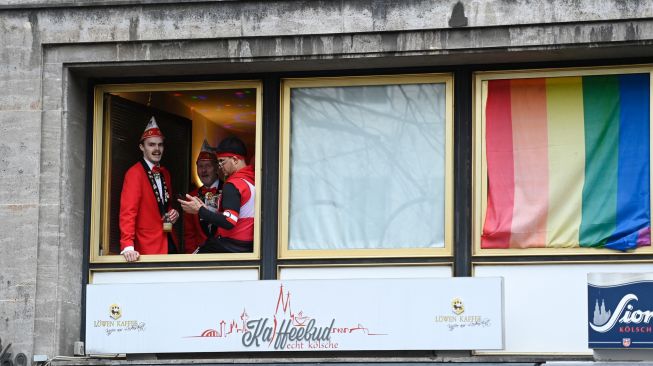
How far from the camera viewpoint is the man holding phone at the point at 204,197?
57.8 ft

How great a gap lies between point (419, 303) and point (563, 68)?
277cm

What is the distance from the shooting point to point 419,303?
16203 millimetres

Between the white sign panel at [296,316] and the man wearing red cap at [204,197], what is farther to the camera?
the man wearing red cap at [204,197]

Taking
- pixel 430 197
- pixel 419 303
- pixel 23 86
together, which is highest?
pixel 23 86

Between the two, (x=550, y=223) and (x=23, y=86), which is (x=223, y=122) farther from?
(x=550, y=223)

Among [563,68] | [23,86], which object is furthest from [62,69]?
[563,68]

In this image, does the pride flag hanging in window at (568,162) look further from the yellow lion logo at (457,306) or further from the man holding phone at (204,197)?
the man holding phone at (204,197)

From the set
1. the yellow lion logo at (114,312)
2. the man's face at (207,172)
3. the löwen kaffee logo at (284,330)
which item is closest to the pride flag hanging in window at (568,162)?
the löwen kaffee logo at (284,330)

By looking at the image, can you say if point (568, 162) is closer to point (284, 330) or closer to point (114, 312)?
point (284, 330)

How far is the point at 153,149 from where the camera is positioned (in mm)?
17844

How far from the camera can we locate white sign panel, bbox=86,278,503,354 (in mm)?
16094

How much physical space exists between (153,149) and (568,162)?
14.7 feet

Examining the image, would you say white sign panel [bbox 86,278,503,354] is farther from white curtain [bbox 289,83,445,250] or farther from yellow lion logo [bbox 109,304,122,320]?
white curtain [bbox 289,83,445,250]

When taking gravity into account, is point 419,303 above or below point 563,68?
below
